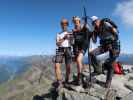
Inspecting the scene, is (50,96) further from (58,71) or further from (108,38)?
(108,38)

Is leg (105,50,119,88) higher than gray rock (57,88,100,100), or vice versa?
Answer: leg (105,50,119,88)

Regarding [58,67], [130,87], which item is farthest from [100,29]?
[130,87]

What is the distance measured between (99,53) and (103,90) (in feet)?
8.93

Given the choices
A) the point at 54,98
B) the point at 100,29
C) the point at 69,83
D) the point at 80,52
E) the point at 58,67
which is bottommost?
the point at 54,98

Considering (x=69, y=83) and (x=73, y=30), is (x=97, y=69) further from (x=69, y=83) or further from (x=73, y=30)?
(x=73, y=30)

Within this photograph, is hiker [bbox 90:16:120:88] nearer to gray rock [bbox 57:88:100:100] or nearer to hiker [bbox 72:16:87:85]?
hiker [bbox 72:16:87:85]

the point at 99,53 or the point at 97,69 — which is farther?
the point at 97,69

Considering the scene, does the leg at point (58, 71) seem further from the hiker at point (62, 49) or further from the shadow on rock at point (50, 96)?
the shadow on rock at point (50, 96)

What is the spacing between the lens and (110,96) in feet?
52.9

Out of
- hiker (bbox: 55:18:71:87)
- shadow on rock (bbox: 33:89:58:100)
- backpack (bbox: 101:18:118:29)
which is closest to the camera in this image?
backpack (bbox: 101:18:118:29)

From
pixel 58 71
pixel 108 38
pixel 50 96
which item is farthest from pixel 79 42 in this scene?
pixel 50 96

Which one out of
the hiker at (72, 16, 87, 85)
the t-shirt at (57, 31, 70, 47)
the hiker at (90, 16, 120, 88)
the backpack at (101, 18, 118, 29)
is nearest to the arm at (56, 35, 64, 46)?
the t-shirt at (57, 31, 70, 47)

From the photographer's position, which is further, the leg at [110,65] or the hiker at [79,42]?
the hiker at [79,42]

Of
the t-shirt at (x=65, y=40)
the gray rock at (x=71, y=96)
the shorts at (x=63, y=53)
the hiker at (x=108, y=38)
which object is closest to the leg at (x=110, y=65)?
the hiker at (x=108, y=38)
